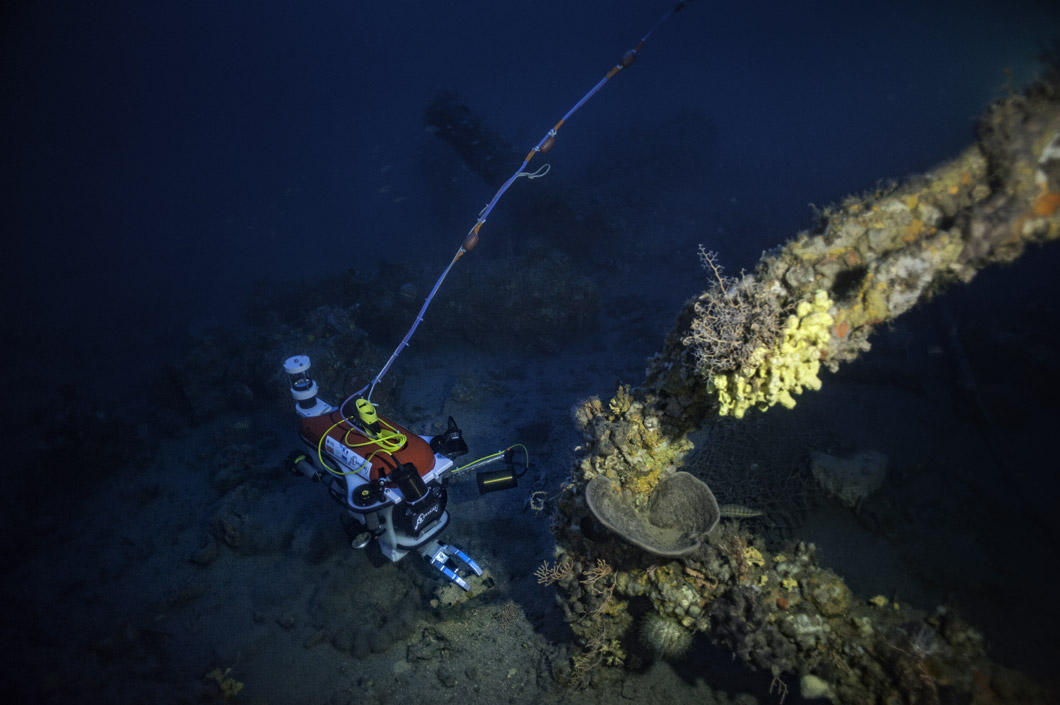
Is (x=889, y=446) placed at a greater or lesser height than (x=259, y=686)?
greater

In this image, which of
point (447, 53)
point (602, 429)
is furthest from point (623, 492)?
point (447, 53)

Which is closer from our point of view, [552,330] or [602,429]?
[602,429]

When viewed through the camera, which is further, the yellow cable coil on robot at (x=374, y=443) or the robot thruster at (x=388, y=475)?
the yellow cable coil on robot at (x=374, y=443)

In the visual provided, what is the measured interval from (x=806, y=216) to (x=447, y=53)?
13238cm

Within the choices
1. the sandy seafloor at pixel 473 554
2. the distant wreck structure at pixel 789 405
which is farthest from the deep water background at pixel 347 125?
the sandy seafloor at pixel 473 554

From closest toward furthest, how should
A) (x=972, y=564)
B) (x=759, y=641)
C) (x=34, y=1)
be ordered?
(x=759, y=641)
(x=972, y=564)
(x=34, y=1)

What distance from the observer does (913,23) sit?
52031mm

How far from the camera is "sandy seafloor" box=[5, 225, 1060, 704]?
188 inches

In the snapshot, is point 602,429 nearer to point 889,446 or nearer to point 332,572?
point 332,572

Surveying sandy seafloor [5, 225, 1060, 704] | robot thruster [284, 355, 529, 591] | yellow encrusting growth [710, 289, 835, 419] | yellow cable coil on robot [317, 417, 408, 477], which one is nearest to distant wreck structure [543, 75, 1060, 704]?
yellow encrusting growth [710, 289, 835, 419]

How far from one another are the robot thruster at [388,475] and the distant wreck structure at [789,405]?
1.54 metres

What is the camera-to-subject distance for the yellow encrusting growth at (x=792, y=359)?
2654 millimetres

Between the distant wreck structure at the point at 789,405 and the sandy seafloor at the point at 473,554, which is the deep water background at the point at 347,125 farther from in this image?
the sandy seafloor at the point at 473,554

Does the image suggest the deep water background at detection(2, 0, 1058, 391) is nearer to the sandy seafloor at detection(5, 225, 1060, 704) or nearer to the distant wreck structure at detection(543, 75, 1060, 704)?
the distant wreck structure at detection(543, 75, 1060, 704)
